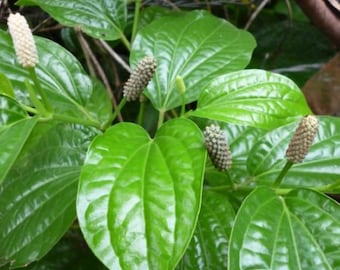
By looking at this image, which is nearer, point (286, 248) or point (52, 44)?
point (286, 248)

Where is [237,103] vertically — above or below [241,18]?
above

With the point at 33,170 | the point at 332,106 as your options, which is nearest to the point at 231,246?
the point at 33,170

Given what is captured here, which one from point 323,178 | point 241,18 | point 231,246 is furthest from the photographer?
point 241,18

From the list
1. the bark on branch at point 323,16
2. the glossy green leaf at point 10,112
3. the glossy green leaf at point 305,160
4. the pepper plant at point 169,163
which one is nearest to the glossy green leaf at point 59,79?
the pepper plant at point 169,163

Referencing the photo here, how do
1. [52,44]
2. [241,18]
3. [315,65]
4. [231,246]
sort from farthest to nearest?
[241,18], [315,65], [52,44], [231,246]

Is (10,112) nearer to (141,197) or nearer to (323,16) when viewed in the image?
(141,197)

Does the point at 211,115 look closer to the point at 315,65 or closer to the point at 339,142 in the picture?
the point at 339,142

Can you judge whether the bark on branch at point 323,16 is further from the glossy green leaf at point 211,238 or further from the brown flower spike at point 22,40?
the brown flower spike at point 22,40
